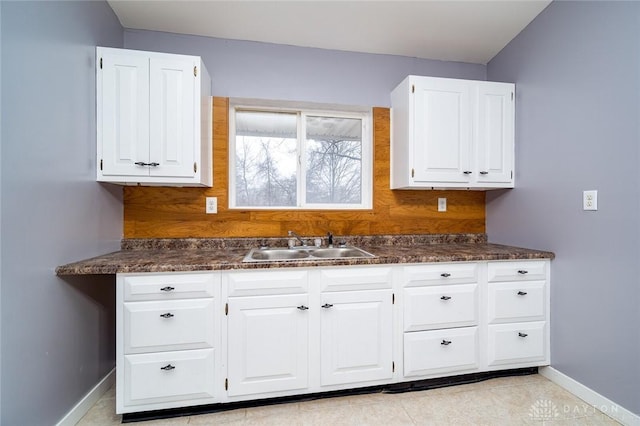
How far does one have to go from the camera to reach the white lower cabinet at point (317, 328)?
1.48 meters

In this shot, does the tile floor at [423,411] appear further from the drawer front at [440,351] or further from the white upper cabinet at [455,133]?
the white upper cabinet at [455,133]

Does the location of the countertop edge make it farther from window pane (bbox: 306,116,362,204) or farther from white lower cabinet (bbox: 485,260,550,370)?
window pane (bbox: 306,116,362,204)

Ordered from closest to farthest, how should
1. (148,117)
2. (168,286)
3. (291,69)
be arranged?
1. (168,286)
2. (148,117)
3. (291,69)

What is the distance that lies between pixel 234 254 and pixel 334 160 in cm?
112

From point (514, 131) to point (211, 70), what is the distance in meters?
2.35

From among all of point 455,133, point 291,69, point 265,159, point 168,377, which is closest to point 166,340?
point 168,377

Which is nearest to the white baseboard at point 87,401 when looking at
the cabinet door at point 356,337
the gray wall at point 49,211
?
the gray wall at point 49,211

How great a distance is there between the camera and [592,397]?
63.2 inches

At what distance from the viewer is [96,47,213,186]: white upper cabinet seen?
5.51 ft

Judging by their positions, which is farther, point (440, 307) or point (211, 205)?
point (211, 205)

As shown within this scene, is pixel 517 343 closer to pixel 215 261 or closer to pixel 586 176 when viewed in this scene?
pixel 586 176

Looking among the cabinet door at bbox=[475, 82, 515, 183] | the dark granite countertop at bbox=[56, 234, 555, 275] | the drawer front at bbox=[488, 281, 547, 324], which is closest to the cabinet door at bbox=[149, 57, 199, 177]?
the dark granite countertop at bbox=[56, 234, 555, 275]

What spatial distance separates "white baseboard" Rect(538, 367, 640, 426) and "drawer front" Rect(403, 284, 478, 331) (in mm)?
638

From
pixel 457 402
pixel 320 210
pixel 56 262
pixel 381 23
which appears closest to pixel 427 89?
pixel 381 23
